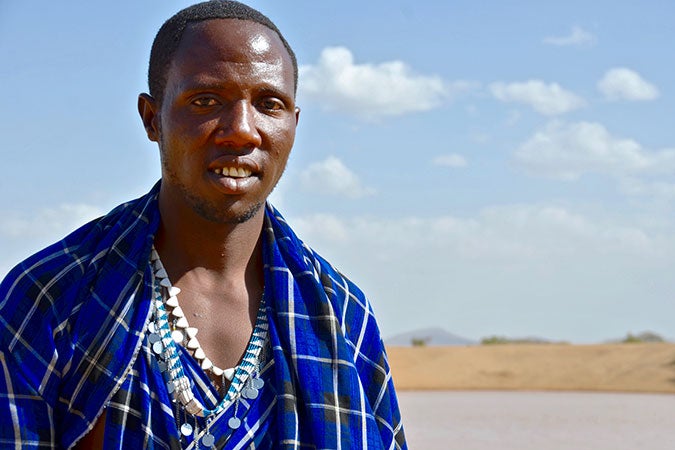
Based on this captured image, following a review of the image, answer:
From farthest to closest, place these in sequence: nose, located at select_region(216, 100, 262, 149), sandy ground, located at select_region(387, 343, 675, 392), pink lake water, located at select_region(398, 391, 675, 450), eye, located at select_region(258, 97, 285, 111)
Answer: sandy ground, located at select_region(387, 343, 675, 392), pink lake water, located at select_region(398, 391, 675, 450), eye, located at select_region(258, 97, 285, 111), nose, located at select_region(216, 100, 262, 149)

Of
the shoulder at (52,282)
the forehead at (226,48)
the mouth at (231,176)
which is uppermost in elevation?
the forehead at (226,48)

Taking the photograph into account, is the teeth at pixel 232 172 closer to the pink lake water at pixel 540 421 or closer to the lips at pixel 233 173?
the lips at pixel 233 173

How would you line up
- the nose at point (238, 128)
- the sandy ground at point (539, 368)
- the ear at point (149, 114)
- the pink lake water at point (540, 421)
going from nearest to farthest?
the nose at point (238, 128)
the ear at point (149, 114)
the pink lake water at point (540, 421)
the sandy ground at point (539, 368)

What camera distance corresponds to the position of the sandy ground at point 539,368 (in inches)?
1009

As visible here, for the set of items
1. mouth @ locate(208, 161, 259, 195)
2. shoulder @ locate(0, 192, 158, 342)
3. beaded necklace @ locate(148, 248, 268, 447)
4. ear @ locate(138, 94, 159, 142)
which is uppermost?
ear @ locate(138, 94, 159, 142)

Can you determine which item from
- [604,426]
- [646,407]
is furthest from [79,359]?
[646,407]

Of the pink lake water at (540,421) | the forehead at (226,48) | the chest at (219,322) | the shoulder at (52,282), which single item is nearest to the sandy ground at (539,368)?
the pink lake water at (540,421)

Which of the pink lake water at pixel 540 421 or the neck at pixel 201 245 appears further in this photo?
the pink lake water at pixel 540 421

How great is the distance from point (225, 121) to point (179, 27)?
Result: 1.17 ft

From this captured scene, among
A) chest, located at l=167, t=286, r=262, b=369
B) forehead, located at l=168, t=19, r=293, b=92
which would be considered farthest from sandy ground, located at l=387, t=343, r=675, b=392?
forehead, located at l=168, t=19, r=293, b=92

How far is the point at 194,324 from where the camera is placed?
2736 mm

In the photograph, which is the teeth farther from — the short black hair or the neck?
the short black hair

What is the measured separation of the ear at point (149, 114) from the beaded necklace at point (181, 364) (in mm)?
375

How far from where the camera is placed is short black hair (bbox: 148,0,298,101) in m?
2.81
